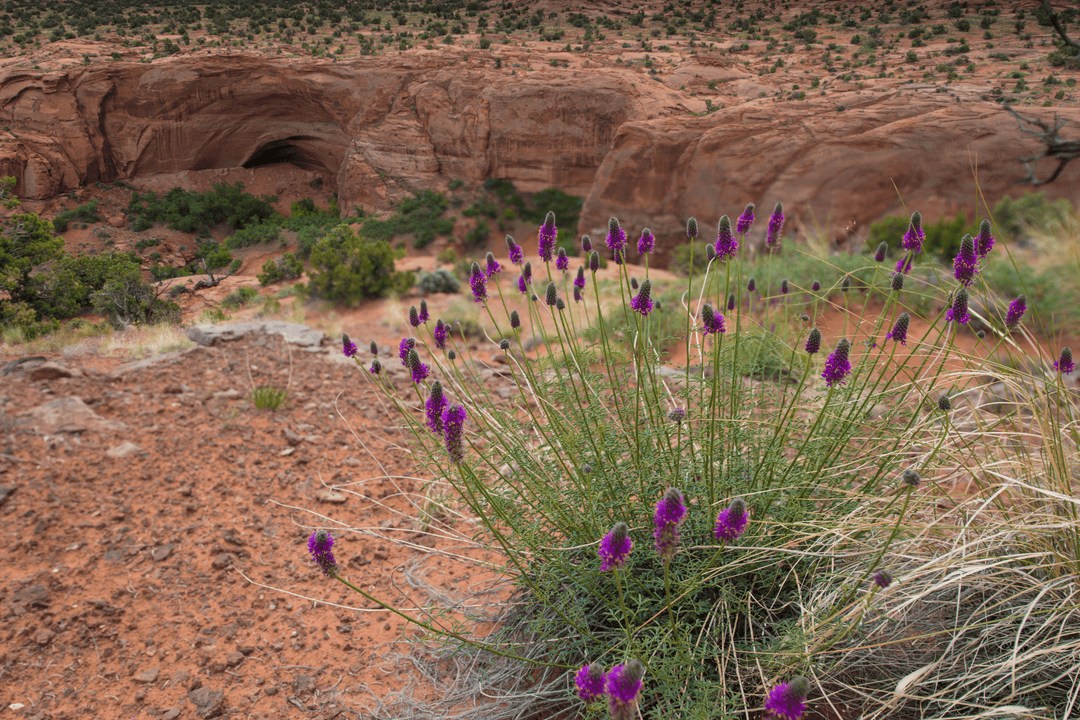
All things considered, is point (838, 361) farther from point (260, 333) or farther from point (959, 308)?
point (260, 333)

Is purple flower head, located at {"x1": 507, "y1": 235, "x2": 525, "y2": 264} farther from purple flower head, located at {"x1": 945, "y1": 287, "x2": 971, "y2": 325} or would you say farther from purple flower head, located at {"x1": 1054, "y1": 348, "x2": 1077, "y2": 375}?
purple flower head, located at {"x1": 1054, "y1": 348, "x2": 1077, "y2": 375}

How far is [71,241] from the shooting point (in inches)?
853

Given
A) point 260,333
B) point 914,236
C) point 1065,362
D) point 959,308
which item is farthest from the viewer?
point 260,333

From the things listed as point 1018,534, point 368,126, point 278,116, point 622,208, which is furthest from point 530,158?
point 1018,534

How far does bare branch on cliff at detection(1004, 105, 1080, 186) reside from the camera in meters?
12.1

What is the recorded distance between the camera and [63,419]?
13.8ft

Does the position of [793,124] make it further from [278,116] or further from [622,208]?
[278,116]

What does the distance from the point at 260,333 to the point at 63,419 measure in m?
2.68

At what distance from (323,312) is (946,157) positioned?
14710 mm

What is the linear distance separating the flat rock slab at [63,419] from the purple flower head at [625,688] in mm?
4663

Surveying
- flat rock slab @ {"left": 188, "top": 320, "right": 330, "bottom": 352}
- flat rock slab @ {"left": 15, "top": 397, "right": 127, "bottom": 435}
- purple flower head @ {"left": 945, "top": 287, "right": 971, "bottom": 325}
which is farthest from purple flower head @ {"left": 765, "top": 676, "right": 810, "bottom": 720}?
flat rock slab @ {"left": 188, "top": 320, "right": 330, "bottom": 352}

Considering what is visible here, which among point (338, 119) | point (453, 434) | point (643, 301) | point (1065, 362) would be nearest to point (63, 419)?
point (453, 434)

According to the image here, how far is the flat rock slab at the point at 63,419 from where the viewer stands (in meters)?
4.11

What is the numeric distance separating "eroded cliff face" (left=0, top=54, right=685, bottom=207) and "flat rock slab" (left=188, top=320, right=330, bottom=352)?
53.7ft
